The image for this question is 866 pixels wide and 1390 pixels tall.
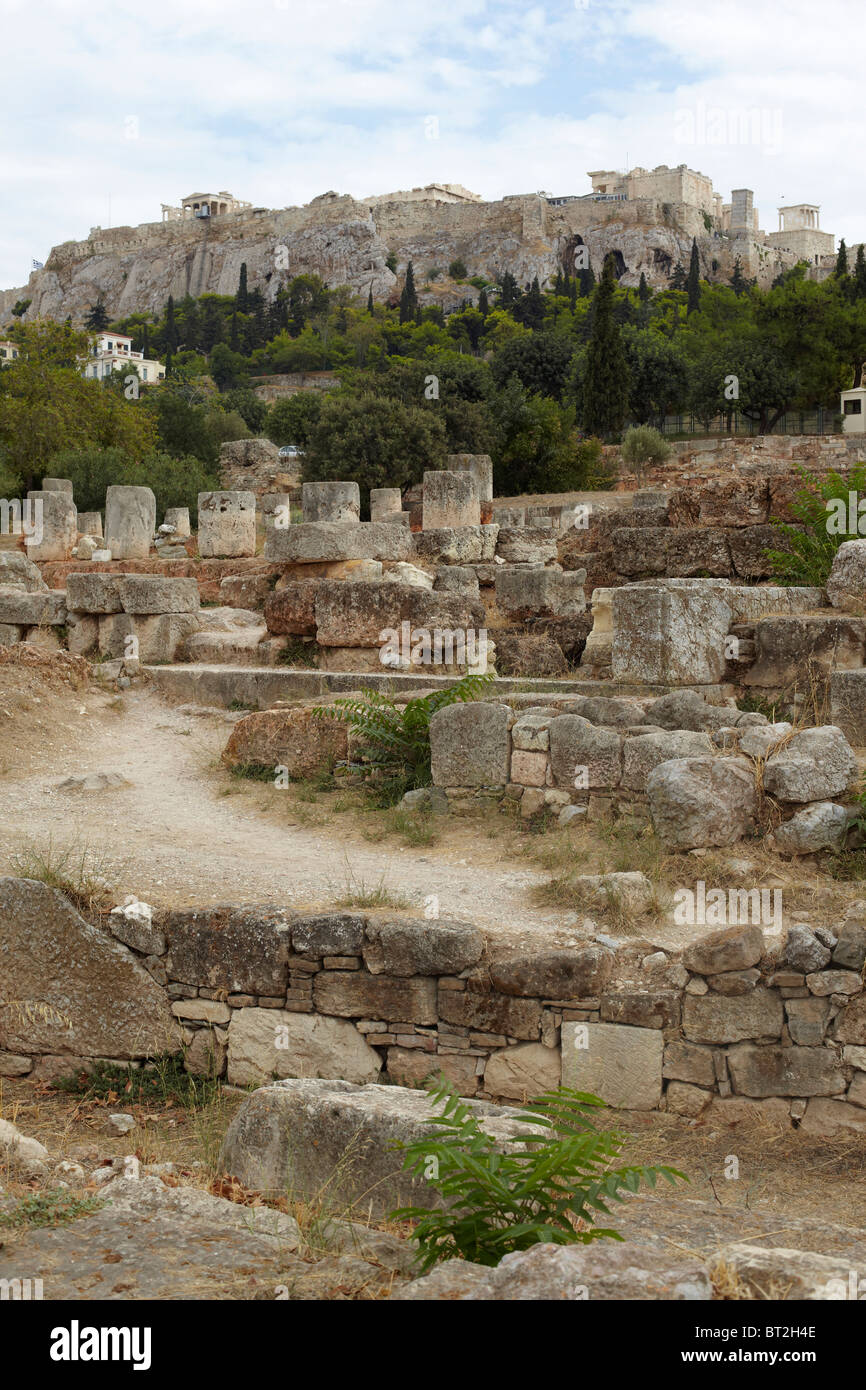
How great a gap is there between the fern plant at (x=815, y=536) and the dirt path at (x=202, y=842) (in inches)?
165

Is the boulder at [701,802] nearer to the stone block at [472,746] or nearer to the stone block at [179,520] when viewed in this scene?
the stone block at [472,746]

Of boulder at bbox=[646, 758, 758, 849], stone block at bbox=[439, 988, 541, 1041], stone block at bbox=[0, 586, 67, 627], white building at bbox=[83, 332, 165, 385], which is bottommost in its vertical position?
stone block at bbox=[439, 988, 541, 1041]

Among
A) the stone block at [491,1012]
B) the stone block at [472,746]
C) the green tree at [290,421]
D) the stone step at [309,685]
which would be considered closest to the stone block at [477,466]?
the stone step at [309,685]

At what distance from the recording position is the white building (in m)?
78.3

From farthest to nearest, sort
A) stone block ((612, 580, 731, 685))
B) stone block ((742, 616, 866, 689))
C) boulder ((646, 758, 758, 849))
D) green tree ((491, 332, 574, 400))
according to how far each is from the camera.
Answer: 1. green tree ((491, 332, 574, 400))
2. stone block ((612, 580, 731, 685))
3. stone block ((742, 616, 866, 689))
4. boulder ((646, 758, 758, 849))

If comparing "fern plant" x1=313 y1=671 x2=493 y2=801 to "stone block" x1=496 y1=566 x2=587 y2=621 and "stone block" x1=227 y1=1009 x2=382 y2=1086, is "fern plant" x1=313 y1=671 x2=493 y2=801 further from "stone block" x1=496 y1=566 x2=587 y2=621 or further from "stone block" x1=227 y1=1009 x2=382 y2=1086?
"stone block" x1=496 y1=566 x2=587 y2=621

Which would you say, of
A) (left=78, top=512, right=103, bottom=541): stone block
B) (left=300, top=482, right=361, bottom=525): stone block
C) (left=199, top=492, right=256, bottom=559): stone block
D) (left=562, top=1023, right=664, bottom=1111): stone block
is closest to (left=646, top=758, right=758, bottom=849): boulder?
(left=562, top=1023, right=664, bottom=1111): stone block

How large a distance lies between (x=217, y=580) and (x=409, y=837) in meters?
9.22

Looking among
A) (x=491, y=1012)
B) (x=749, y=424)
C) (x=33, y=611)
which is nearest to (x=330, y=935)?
(x=491, y=1012)

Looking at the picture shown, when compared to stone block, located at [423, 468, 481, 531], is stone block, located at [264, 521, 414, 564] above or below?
below

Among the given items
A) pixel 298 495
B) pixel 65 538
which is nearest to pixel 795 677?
pixel 65 538

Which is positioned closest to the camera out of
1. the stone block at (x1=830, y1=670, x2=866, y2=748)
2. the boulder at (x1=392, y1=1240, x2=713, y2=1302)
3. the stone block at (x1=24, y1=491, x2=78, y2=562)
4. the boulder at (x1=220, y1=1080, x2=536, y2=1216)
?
the boulder at (x1=392, y1=1240, x2=713, y2=1302)

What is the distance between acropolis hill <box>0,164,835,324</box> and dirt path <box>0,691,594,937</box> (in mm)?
99792

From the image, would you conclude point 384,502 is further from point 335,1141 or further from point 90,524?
point 335,1141
